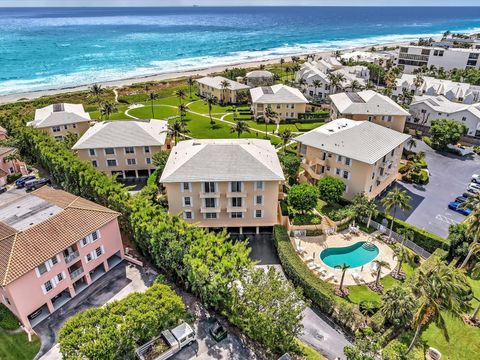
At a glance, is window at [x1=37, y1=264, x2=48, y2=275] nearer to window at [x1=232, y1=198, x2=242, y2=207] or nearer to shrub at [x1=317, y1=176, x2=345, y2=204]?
window at [x1=232, y1=198, x2=242, y2=207]

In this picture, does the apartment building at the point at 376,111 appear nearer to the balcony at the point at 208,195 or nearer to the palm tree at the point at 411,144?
the palm tree at the point at 411,144

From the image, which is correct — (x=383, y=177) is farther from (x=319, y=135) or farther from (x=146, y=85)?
(x=146, y=85)

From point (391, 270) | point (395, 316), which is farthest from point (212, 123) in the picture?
point (395, 316)

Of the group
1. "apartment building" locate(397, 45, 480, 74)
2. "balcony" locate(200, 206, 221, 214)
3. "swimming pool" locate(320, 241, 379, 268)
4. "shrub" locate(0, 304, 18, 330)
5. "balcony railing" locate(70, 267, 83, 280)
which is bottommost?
"swimming pool" locate(320, 241, 379, 268)

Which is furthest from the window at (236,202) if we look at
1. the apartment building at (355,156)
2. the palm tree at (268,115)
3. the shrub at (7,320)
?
the palm tree at (268,115)

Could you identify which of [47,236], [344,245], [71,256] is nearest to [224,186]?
[344,245]

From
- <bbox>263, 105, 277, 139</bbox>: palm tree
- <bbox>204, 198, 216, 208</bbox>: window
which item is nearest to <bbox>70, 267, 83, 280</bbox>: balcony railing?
<bbox>204, 198, 216, 208</bbox>: window

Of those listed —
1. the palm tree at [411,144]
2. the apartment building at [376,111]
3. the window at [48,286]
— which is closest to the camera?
the window at [48,286]
